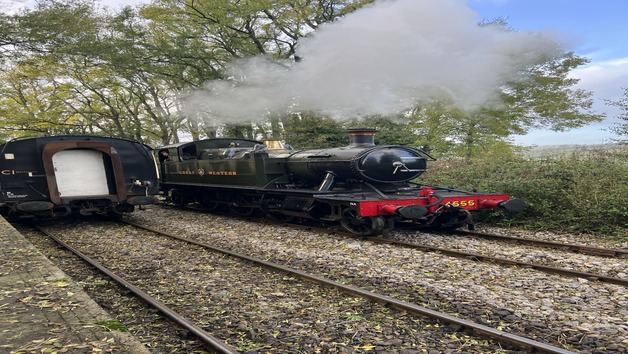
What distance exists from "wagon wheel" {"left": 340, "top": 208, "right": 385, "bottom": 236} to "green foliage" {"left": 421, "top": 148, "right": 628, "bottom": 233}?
114 inches

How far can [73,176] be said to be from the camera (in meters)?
10.4

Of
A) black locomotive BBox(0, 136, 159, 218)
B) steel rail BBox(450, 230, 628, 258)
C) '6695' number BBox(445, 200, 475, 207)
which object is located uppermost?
black locomotive BBox(0, 136, 159, 218)

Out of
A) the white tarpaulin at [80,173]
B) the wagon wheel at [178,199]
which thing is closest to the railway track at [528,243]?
the white tarpaulin at [80,173]

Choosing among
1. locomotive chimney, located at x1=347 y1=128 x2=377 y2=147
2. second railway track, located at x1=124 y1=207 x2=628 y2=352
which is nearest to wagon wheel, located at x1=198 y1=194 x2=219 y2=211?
second railway track, located at x1=124 y1=207 x2=628 y2=352

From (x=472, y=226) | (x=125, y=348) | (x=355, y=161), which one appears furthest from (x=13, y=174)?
(x=472, y=226)

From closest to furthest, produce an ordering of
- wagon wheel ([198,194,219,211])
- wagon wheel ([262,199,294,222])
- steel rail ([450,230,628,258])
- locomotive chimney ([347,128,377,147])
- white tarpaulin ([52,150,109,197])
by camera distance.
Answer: steel rail ([450,230,628,258])
locomotive chimney ([347,128,377,147])
white tarpaulin ([52,150,109,197])
wagon wheel ([262,199,294,222])
wagon wheel ([198,194,219,211])

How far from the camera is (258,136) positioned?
79.2 ft

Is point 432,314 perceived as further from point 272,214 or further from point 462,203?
point 272,214

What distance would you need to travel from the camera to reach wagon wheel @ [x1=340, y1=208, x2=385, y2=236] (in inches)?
309

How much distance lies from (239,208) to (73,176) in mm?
3982

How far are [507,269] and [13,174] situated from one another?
383 inches

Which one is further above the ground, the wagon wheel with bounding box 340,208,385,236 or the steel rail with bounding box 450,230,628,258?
the wagon wheel with bounding box 340,208,385,236

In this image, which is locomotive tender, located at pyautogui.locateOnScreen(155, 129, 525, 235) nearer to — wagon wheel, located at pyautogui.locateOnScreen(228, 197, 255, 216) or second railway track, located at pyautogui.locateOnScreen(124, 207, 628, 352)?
wagon wheel, located at pyautogui.locateOnScreen(228, 197, 255, 216)

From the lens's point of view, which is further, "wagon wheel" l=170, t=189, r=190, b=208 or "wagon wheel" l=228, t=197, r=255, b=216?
"wagon wheel" l=170, t=189, r=190, b=208
